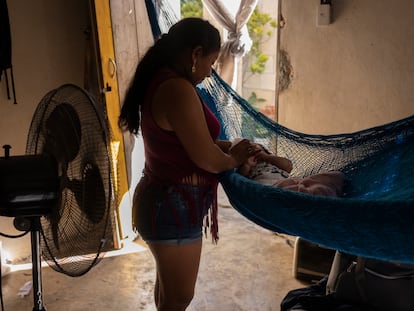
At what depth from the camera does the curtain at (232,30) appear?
2.68 metres

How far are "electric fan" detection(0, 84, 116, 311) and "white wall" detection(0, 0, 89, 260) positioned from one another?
1305mm

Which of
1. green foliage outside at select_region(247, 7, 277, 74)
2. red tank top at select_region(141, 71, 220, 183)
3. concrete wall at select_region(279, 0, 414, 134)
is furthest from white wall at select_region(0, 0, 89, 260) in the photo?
green foliage outside at select_region(247, 7, 277, 74)

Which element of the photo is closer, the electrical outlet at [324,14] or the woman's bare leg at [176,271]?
the woman's bare leg at [176,271]

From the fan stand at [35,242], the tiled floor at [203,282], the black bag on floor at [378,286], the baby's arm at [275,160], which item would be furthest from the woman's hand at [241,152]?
the tiled floor at [203,282]

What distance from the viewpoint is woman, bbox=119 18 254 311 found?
1.11m

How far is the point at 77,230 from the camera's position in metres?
1.09

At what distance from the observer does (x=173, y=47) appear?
A: 1.18m

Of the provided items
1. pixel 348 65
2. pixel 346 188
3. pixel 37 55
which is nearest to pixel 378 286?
pixel 346 188

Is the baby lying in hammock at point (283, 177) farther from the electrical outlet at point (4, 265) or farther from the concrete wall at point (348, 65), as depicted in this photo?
the electrical outlet at point (4, 265)

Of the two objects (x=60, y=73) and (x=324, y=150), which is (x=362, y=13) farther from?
(x=60, y=73)

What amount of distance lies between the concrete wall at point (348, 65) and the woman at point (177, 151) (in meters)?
1.07

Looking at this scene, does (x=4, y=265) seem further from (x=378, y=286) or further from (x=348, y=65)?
(x=348, y=65)

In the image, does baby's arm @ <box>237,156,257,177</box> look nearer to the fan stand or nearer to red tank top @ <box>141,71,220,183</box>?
red tank top @ <box>141,71,220,183</box>

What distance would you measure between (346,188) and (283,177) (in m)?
0.21
